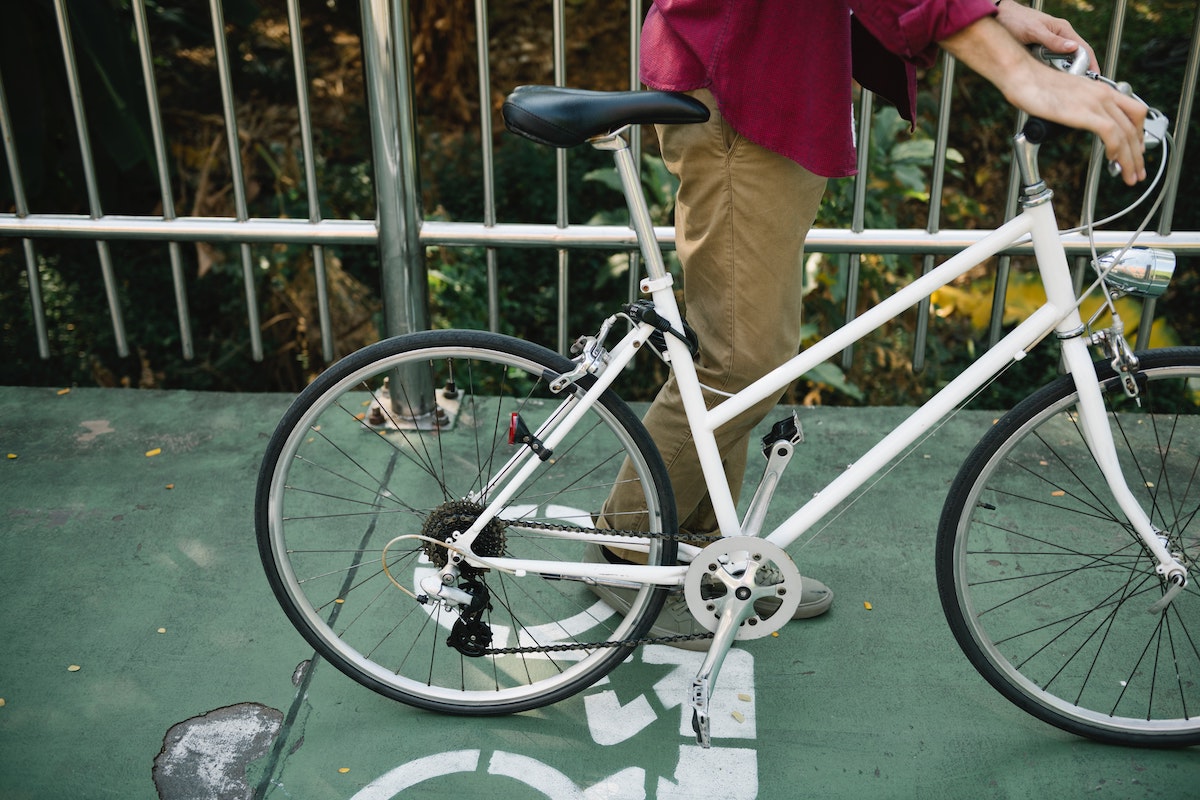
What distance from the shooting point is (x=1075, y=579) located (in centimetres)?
306

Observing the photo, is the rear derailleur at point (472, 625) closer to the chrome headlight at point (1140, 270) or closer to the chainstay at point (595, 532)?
the chainstay at point (595, 532)

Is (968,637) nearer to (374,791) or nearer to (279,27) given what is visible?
(374,791)

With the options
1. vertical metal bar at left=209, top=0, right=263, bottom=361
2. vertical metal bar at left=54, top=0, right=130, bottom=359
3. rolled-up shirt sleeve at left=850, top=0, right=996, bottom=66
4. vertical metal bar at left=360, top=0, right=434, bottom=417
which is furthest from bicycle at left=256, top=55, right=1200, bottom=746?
vertical metal bar at left=54, top=0, right=130, bottom=359

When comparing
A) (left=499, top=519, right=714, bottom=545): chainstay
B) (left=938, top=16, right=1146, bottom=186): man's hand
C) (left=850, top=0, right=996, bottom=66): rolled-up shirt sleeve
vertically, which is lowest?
(left=499, top=519, right=714, bottom=545): chainstay

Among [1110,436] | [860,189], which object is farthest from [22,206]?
[1110,436]

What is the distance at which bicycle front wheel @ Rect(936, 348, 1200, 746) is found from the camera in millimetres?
2373

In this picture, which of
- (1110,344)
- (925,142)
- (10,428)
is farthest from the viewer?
(925,142)

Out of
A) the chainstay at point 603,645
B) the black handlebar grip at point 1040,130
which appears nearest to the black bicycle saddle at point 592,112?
the black handlebar grip at point 1040,130

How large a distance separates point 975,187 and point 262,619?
498 cm

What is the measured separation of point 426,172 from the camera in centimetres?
607

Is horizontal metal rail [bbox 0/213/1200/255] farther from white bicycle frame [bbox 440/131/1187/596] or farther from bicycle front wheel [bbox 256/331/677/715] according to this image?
white bicycle frame [bbox 440/131/1187/596]

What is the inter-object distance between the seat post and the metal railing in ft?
4.02

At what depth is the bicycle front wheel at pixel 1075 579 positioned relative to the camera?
2373mm

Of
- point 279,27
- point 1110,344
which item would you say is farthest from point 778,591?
point 279,27
